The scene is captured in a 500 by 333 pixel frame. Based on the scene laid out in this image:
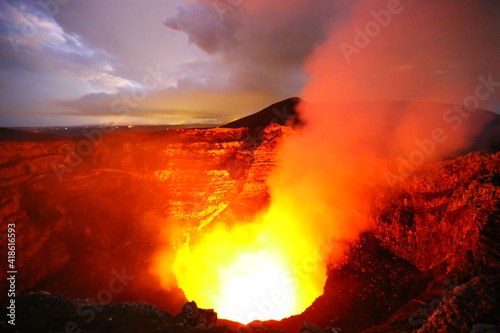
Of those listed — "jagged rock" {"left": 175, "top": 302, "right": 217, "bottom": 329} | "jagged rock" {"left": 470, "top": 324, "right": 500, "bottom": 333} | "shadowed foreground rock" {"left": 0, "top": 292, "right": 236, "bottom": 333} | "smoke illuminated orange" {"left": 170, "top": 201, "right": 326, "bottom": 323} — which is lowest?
"smoke illuminated orange" {"left": 170, "top": 201, "right": 326, "bottom": 323}

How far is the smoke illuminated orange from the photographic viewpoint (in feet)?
49.5

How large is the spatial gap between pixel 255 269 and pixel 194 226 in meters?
5.81

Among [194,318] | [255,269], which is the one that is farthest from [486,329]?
[255,269]

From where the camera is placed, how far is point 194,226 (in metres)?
15.7

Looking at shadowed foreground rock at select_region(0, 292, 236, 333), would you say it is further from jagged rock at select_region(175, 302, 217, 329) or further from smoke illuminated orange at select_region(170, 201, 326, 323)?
smoke illuminated orange at select_region(170, 201, 326, 323)

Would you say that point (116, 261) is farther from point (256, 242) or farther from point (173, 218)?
point (256, 242)

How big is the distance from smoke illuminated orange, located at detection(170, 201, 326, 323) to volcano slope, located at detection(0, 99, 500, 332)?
61.9 inches

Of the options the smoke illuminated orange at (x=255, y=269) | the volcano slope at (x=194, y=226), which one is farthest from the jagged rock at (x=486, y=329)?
the smoke illuminated orange at (x=255, y=269)

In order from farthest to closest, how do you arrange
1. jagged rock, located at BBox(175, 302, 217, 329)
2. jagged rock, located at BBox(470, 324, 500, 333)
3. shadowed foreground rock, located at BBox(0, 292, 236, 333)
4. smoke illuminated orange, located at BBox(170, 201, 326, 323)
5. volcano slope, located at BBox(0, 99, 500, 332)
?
smoke illuminated orange, located at BBox(170, 201, 326, 323) < jagged rock, located at BBox(175, 302, 217, 329) < volcano slope, located at BBox(0, 99, 500, 332) < shadowed foreground rock, located at BBox(0, 292, 236, 333) < jagged rock, located at BBox(470, 324, 500, 333)

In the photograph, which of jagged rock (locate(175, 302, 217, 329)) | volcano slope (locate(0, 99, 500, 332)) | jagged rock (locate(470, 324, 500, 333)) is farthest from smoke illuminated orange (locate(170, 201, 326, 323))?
jagged rock (locate(470, 324, 500, 333))

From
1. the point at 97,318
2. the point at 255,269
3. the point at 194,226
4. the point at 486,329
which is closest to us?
the point at 486,329

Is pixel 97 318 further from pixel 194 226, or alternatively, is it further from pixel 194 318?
pixel 194 226

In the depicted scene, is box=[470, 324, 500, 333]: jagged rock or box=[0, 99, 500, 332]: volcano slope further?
box=[0, 99, 500, 332]: volcano slope

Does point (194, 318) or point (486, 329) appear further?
point (194, 318)
